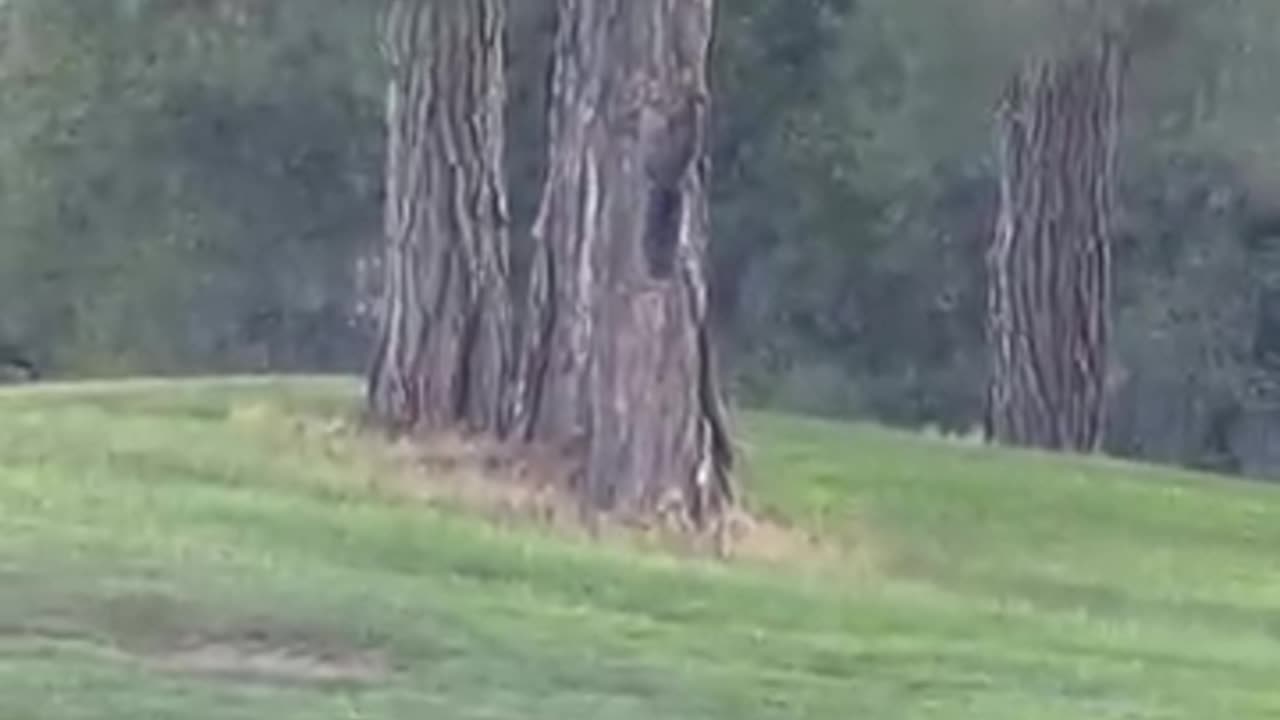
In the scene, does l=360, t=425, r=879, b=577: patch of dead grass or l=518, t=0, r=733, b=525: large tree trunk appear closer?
l=360, t=425, r=879, b=577: patch of dead grass

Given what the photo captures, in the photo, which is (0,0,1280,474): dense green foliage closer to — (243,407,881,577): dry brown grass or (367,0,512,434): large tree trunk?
(367,0,512,434): large tree trunk

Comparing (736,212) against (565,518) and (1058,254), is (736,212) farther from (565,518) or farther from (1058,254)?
(565,518)

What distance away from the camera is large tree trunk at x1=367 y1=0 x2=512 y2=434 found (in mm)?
19672

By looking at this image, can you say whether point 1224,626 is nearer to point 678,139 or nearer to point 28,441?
point 678,139

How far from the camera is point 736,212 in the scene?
105 ft

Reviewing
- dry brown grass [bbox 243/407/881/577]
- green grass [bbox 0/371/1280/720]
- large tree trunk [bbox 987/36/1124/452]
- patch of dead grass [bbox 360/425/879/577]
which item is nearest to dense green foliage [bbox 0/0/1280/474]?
large tree trunk [bbox 987/36/1124/452]

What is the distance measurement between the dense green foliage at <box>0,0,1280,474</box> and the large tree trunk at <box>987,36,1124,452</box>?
9.49 feet

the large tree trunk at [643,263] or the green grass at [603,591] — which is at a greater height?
Answer: the large tree trunk at [643,263]

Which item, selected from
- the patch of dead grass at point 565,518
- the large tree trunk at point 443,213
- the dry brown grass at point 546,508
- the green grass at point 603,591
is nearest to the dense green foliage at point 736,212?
the large tree trunk at point 443,213

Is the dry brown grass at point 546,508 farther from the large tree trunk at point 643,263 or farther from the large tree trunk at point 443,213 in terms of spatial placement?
the large tree trunk at point 443,213

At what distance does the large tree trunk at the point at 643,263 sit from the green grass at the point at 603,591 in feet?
2.57

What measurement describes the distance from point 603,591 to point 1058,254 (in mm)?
10788

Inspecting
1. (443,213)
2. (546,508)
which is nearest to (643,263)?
(546,508)

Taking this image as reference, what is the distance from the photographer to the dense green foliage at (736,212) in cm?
3002
